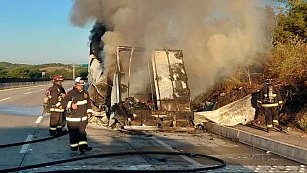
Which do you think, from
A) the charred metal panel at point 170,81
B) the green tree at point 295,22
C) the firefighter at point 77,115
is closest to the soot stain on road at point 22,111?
the charred metal panel at point 170,81

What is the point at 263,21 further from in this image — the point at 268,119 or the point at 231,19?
the point at 268,119

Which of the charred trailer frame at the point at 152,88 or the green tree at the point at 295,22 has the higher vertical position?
the green tree at the point at 295,22

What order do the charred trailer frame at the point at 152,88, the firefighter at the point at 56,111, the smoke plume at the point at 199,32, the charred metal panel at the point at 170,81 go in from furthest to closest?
the smoke plume at the point at 199,32 < the charred metal panel at the point at 170,81 < the charred trailer frame at the point at 152,88 < the firefighter at the point at 56,111

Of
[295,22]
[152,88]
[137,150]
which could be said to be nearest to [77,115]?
[137,150]

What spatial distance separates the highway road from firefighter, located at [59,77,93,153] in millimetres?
238

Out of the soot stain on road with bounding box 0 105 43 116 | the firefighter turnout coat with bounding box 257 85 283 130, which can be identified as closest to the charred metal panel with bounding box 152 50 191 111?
the firefighter turnout coat with bounding box 257 85 283 130

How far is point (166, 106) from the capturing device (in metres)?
13.2

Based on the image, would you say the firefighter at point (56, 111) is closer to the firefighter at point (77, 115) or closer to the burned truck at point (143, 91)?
the burned truck at point (143, 91)

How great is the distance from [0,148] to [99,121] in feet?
17.9

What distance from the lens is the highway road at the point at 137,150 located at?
7547mm

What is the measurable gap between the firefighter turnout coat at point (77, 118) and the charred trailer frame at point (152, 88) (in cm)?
379

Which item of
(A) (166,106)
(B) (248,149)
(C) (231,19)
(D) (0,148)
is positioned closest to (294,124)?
(B) (248,149)

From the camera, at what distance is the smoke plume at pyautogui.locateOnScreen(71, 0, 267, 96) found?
14930 millimetres

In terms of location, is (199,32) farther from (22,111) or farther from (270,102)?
(22,111)
